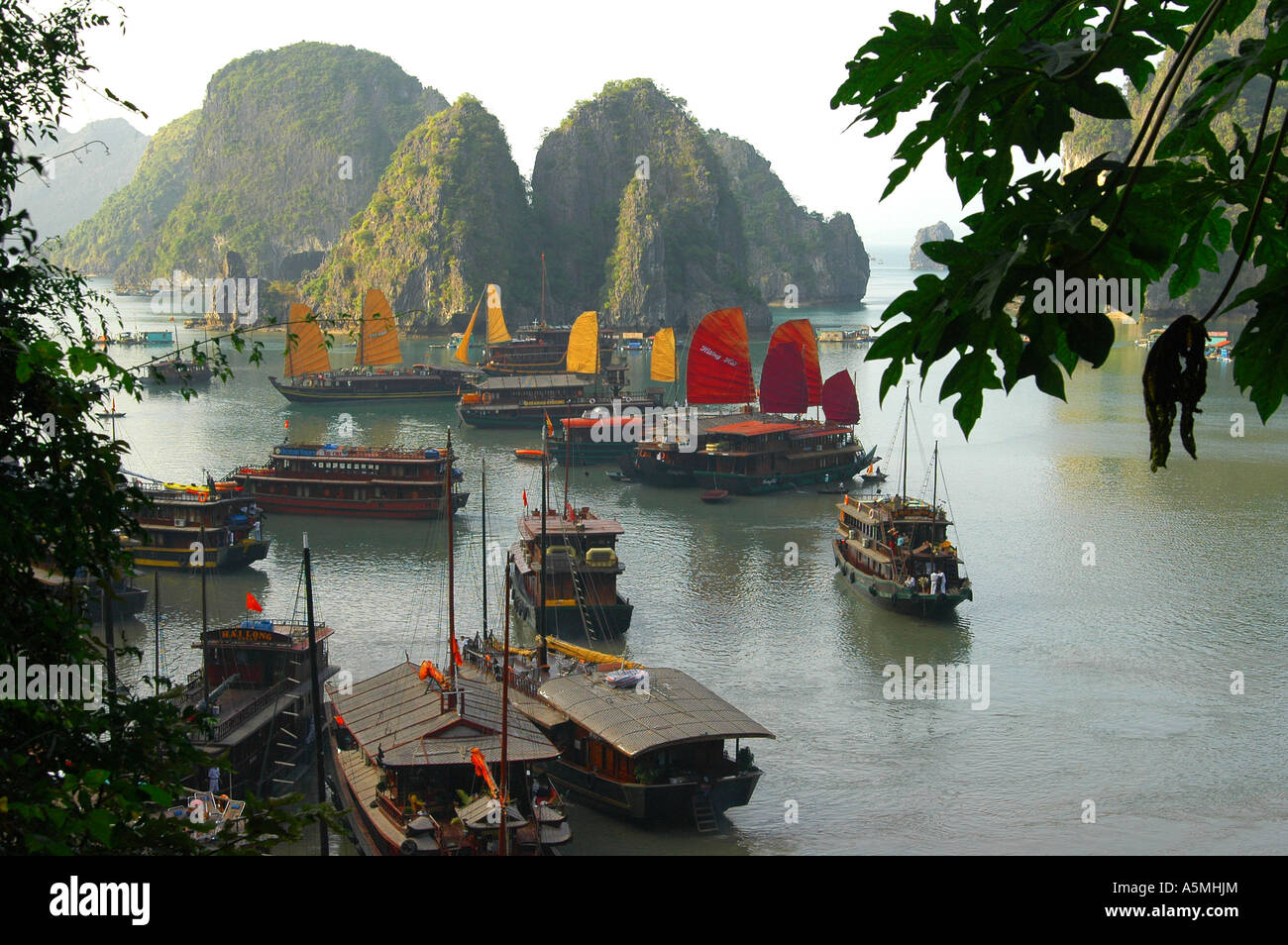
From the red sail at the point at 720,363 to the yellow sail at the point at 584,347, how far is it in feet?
47.6

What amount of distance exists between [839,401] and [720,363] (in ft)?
16.1

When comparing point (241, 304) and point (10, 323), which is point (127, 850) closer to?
point (10, 323)

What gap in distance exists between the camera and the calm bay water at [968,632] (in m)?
17.9

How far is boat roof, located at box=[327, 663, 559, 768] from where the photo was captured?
1614cm

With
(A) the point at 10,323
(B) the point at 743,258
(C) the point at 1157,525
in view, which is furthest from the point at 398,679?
(B) the point at 743,258

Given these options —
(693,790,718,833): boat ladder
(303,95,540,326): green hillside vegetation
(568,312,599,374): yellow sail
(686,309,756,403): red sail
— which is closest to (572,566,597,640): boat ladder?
(693,790,718,833): boat ladder

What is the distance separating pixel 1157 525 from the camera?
35500 mm

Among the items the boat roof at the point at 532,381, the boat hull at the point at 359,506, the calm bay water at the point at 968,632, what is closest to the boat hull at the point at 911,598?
the calm bay water at the point at 968,632

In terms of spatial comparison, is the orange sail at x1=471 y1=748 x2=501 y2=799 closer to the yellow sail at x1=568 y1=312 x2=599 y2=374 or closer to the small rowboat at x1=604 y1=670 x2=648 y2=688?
the small rowboat at x1=604 y1=670 x2=648 y2=688

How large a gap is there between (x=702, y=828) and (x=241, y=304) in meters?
108

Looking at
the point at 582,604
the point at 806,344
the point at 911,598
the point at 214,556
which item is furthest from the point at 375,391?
the point at 911,598

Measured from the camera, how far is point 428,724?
1692 cm

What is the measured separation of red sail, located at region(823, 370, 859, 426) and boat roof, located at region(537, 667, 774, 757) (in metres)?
27.3

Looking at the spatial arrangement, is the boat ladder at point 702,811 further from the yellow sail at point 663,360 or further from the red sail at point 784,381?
the yellow sail at point 663,360
